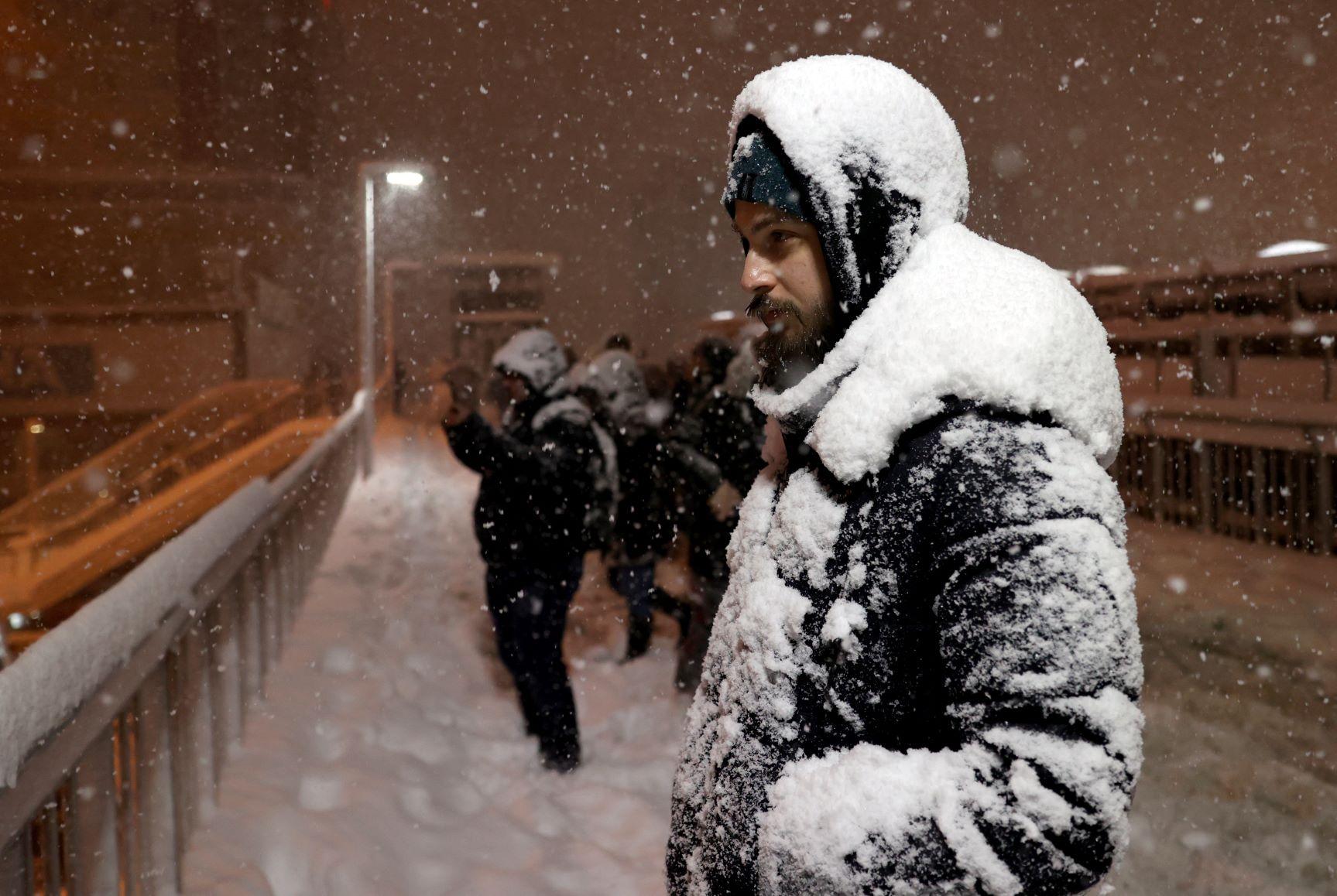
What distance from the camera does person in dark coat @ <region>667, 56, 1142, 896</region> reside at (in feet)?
3.75

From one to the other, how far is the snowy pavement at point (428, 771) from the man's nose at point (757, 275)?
2.63 m

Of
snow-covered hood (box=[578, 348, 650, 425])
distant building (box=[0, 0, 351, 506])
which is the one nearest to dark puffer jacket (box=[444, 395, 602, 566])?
snow-covered hood (box=[578, 348, 650, 425])

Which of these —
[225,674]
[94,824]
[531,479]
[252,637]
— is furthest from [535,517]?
[94,824]

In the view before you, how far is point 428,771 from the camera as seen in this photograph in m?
4.50

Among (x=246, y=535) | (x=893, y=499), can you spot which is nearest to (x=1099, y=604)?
(x=893, y=499)

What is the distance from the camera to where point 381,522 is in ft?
35.2

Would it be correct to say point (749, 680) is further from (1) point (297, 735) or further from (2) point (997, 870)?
(1) point (297, 735)

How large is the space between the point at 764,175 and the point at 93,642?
1792 mm

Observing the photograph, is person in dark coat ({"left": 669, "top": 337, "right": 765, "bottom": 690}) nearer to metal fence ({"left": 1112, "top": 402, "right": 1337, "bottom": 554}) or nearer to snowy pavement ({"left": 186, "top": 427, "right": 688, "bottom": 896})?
snowy pavement ({"left": 186, "top": 427, "right": 688, "bottom": 896})

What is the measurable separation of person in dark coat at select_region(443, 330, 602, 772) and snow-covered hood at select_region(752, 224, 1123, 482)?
11.5 feet

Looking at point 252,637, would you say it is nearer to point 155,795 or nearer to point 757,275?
point 155,795

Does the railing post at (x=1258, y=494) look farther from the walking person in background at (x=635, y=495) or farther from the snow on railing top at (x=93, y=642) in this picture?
the snow on railing top at (x=93, y=642)

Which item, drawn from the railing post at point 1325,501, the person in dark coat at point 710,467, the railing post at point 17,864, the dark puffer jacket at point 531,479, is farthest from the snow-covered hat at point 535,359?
the railing post at point 1325,501

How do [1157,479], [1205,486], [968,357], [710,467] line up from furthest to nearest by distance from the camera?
1. [1157,479]
2. [1205,486]
3. [710,467]
4. [968,357]
